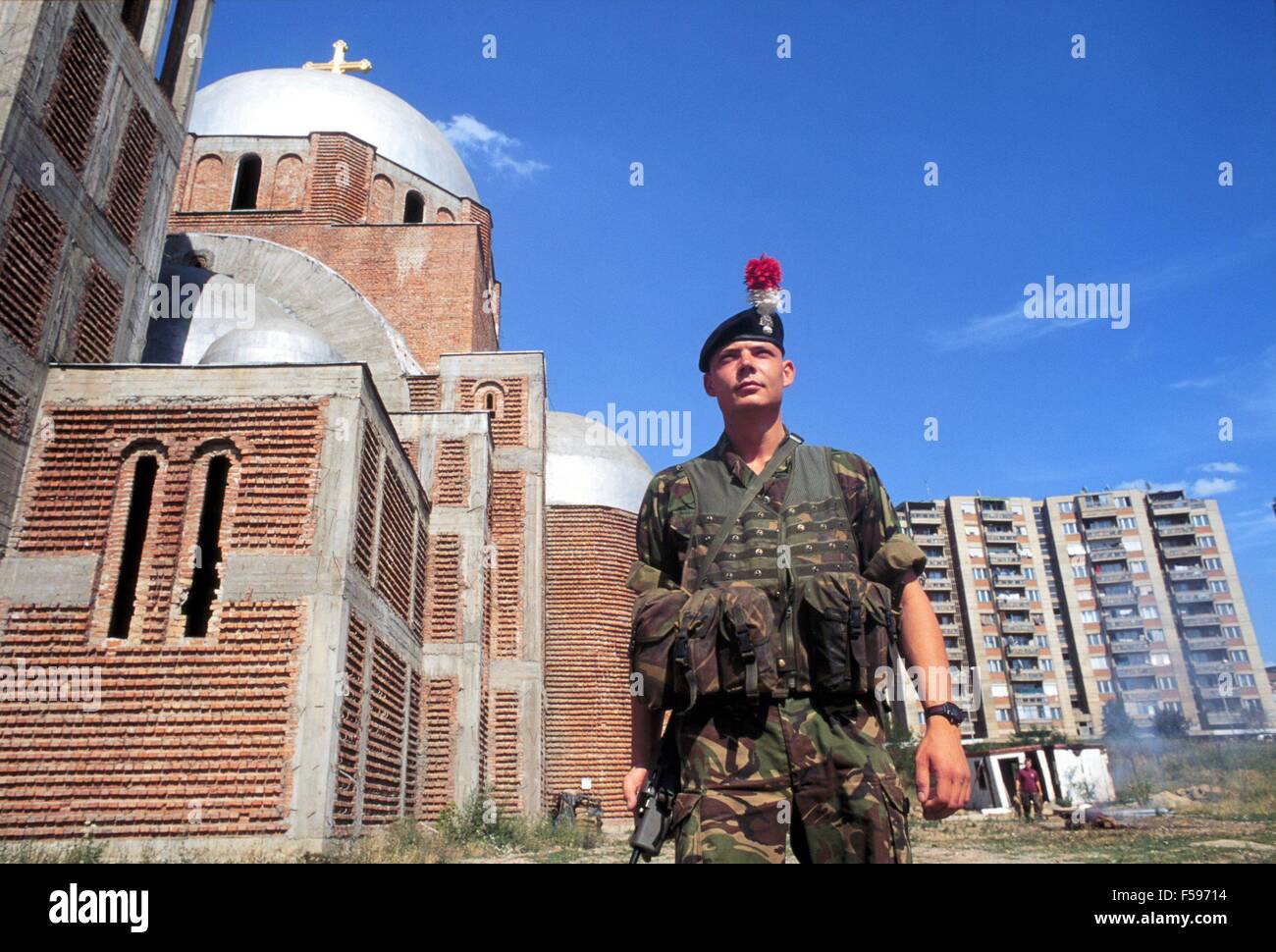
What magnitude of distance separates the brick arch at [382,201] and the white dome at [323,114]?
101 cm

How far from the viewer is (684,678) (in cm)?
289

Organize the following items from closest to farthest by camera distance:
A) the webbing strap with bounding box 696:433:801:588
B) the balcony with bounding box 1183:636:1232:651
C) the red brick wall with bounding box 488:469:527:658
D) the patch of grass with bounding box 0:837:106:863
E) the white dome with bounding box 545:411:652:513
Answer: the webbing strap with bounding box 696:433:801:588 < the patch of grass with bounding box 0:837:106:863 < the red brick wall with bounding box 488:469:527:658 < the white dome with bounding box 545:411:652:513 < the balcony with bounding box 1183:636:1232:651

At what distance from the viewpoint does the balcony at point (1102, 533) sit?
67125mm

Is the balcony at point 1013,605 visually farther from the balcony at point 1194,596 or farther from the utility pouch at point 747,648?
the utility pouch at point 747,648

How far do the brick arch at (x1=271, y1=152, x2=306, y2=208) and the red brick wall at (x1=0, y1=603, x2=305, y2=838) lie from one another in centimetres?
1702

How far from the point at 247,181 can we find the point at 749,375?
24.9 meters

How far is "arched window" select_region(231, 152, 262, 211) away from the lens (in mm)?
23297

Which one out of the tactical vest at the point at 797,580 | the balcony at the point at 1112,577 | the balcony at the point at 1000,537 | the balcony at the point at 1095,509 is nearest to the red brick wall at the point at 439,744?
the tactical vest at the point at 797,580

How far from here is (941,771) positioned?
2.74 meters

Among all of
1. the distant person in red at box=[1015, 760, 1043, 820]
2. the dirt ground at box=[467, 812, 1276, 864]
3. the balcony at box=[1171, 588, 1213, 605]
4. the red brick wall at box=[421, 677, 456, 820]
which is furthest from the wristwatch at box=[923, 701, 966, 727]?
the balcony at box=[1171, 588, 1213, 605]

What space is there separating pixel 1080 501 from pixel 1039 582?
343 inches

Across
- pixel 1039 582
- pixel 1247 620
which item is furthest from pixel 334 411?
pixel 1247 620

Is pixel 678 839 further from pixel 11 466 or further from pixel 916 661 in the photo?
pixel 11 466

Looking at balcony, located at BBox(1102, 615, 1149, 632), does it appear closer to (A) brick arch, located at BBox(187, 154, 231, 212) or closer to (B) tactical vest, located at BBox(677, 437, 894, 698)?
(A) brick arch, located at BBox(187, 154, 231, 212)
